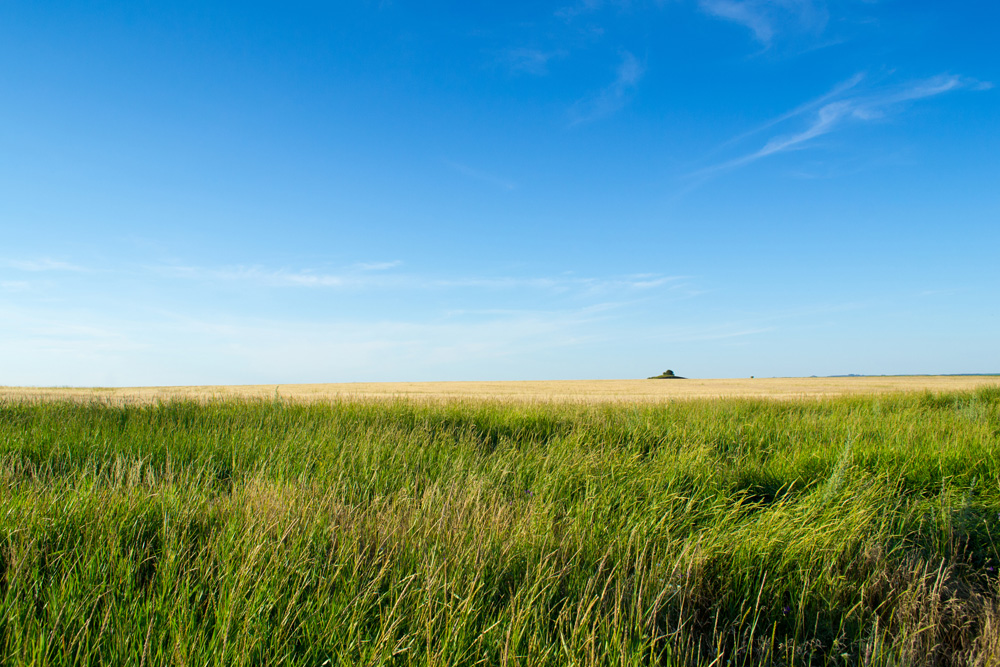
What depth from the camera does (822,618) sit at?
2.65 m

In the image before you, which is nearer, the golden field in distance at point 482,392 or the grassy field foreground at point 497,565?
the grassy field foreground at point 497,565

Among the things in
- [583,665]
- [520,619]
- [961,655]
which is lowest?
[961,655]

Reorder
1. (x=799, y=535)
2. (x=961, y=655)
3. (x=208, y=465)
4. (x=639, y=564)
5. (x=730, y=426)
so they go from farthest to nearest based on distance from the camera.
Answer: (x=730, y=426) → (x=208, y=465) → (x=799, y=535) → (x=639, y=564) → (x=961, y=655)

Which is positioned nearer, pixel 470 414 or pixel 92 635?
pixel 92 635

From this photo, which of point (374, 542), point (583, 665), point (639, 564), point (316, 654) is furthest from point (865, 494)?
point (316, 654)

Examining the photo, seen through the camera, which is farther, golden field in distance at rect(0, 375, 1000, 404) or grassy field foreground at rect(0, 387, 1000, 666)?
golden field in distance at rect(0, 375, 1000, 404)

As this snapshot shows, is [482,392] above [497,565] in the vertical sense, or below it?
above

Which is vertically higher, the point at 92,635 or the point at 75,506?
the point at 75,506

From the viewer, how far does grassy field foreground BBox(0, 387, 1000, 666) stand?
2.01 meters

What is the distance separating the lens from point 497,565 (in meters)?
2.61

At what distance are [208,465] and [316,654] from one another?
3.60 meters

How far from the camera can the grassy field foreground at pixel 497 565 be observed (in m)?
2.01

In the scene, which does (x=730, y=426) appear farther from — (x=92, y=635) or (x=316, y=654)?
(x=92, y=635)

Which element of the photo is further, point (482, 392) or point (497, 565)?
point (482, 392)
